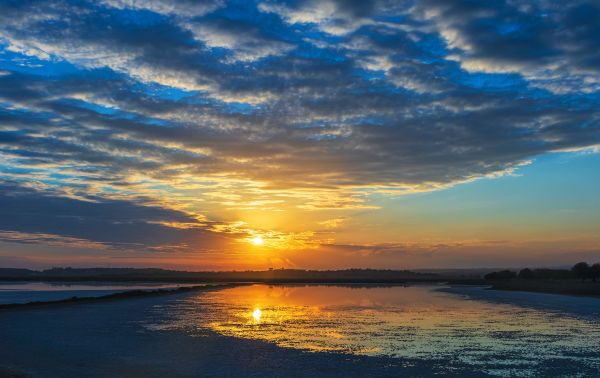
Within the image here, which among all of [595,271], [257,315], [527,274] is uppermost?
[595,271]

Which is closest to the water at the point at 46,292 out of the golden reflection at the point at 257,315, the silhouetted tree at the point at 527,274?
the golden reflection at the point at 257,315

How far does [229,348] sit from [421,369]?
9.39m

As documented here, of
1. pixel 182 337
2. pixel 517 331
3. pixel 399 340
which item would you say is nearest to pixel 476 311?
pixel 517 331

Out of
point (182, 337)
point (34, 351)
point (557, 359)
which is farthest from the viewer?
point (182, 337)

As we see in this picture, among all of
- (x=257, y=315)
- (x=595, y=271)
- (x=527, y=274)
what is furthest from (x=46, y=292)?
(x=527, y=274)

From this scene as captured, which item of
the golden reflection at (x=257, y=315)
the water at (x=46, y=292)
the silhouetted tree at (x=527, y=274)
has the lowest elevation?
the golden reflection at (x=257, y=315)

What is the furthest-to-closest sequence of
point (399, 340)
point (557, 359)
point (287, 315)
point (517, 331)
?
point (287, 315)
point (517, 331)
point (399, 340)
point (557, 359)

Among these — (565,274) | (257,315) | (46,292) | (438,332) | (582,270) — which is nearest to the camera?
(438,332)

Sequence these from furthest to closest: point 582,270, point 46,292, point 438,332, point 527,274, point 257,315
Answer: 1. point 527,274
2. point 582,270
3. point 46,292
4. point 257,315
5. point 438,332

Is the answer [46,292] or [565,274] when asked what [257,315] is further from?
[565,274]

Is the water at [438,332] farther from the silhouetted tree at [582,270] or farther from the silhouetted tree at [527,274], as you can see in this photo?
the silhouetted tree at [527,274]

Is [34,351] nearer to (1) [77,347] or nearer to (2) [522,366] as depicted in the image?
(1) [77,347]

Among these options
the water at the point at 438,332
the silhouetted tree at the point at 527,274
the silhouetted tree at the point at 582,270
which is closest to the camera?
the water at the point at 438,332

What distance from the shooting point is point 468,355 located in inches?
894
